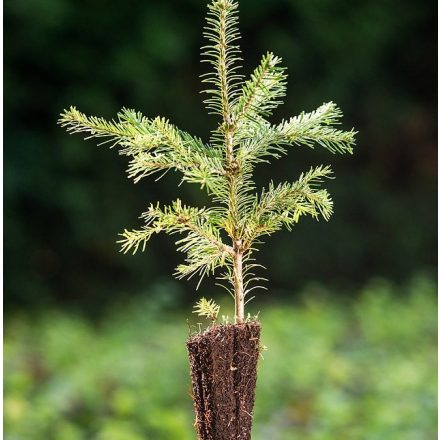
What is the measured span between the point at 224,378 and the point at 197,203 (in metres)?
6.51

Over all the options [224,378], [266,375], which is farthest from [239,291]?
[266,375]

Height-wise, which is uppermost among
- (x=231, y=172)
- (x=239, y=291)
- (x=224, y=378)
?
(x=231, y=172)

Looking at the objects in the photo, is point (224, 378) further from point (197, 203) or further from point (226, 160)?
point (197, 203)

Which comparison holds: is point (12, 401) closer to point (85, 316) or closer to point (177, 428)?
point (177, 428)

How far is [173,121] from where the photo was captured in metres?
7.86

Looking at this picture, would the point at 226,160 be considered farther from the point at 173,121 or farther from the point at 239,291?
the point at 173,121

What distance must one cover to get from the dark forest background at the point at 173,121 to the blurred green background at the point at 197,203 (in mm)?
18

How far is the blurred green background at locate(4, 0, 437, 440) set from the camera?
15.0 ft

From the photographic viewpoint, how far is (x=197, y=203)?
25.8 ft

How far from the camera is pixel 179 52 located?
24.5ft

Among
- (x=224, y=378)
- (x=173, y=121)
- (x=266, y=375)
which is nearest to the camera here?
(x=224, y=378)

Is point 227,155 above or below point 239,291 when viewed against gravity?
above

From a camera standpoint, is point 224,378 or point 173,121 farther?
point 173,121

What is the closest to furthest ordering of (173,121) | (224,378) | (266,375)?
(224,378)
(266,375)
(173,121)
